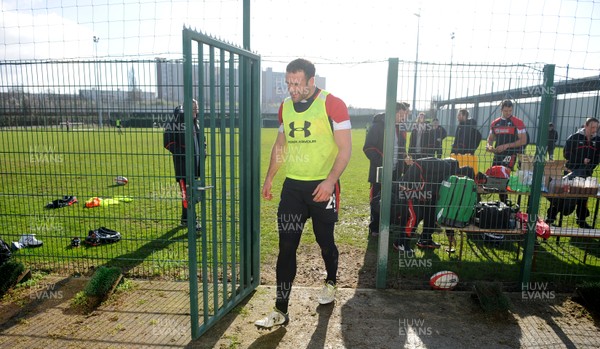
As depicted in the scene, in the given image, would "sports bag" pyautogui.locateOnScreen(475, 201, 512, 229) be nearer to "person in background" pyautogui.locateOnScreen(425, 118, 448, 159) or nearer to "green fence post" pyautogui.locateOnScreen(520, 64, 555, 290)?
"green fence post" pyautogui.locateOnScreen(520, 64, 555, 290)

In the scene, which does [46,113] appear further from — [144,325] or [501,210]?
[501,210]

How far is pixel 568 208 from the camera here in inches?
264

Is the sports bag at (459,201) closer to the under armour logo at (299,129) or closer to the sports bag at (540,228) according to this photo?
the sports bag at (540,228)

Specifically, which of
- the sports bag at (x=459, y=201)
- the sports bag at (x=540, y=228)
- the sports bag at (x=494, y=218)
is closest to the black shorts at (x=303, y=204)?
the sports bag at (x=459, y=201)

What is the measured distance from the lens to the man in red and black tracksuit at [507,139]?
5637 millimetres

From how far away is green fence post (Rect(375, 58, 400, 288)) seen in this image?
415 cm

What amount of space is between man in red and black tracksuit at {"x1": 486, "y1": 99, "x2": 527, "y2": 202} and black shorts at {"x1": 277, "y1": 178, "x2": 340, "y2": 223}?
2.96m

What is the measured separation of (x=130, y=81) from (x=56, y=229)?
355cm

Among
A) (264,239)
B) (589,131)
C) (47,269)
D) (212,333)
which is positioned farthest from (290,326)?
(589,131)

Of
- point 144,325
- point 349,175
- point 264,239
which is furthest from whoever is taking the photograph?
point 349,175

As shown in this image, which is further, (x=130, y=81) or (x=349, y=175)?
(x=349, y=175)

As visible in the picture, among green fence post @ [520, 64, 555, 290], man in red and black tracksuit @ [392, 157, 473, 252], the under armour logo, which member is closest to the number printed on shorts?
the under armour logo

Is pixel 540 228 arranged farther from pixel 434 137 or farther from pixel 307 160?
pixel 307 160

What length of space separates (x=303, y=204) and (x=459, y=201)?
2196 millimetres
